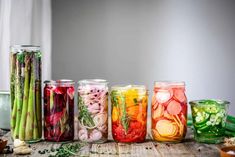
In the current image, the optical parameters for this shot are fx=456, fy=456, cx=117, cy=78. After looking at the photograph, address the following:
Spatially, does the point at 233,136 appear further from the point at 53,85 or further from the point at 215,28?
the point at 215,28

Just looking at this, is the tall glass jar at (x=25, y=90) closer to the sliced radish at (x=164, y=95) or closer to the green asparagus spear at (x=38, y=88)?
the green asparagus spear at (x=38, y=88)

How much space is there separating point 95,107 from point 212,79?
226cm

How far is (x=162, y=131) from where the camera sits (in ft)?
5.09

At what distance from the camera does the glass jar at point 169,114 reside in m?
1.54

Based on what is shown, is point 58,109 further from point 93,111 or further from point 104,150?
point 104,150

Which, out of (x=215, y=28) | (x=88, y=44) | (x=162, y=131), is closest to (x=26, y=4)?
(x=88, y=44)

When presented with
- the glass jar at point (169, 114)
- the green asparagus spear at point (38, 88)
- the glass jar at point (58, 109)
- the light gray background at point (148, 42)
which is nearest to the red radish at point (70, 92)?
the glass jar at point (58, 109)

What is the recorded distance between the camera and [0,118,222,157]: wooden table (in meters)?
1.38

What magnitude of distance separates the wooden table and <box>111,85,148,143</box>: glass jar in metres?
0.03

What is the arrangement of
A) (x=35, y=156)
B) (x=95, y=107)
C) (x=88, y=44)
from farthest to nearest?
(x=88, y=44) < (x=95, y=107) < (x=35, y=156)

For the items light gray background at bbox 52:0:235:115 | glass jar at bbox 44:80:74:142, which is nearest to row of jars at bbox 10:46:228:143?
glass jar at bbox 44:80:74:142

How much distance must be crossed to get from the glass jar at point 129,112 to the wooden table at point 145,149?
0.03 metres

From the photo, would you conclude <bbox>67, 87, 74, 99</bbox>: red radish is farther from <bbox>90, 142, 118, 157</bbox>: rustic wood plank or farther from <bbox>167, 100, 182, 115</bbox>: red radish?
<bbox>167, 100, 182, 115</bbox>: red radish

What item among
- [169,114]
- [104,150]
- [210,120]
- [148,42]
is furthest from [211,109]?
[148,42]
